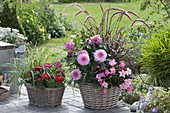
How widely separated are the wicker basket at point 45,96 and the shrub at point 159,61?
1272 millimetres

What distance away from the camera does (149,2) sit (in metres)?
7.71

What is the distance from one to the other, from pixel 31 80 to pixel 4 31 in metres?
2.51

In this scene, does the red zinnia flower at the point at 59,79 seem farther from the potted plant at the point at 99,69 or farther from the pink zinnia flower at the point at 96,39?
the pink zinnia flower at the point at 96,39

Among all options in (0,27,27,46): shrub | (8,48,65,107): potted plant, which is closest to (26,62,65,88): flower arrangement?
(8,48,65,107): potted plant

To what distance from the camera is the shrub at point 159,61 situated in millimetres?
5375

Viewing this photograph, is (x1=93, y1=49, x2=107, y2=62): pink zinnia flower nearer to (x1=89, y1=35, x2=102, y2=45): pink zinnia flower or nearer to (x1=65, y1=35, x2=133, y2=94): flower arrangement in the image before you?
(x1=65, y1=35, x2=133, y2=94): flower arrangement

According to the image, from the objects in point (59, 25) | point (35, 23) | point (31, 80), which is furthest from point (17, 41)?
point (59, 25)

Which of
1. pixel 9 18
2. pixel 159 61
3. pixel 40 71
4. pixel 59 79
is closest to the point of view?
pixel 59 79

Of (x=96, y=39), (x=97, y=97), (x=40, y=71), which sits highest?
(x=96, y=39)

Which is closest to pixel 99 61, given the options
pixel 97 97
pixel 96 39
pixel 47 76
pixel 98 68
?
pixel 98 68

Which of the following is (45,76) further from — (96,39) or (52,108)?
(96,39)

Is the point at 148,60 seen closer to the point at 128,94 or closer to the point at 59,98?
the point at 128,94

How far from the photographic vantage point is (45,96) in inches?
194

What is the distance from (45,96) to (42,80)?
20cm
